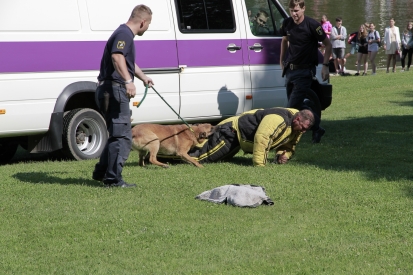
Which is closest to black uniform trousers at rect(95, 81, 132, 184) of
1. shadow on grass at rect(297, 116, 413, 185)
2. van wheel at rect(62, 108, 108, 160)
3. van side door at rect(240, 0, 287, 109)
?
van wheel at rect(62, 108, 108, 160)

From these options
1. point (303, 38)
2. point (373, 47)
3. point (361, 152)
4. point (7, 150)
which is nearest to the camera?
point (361, 152)

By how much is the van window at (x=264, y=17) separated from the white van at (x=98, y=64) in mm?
18

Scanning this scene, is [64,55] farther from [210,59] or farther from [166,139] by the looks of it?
[210,59]

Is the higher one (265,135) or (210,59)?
(210,59)

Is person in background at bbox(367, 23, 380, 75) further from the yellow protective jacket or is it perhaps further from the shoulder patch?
the shoulder patch

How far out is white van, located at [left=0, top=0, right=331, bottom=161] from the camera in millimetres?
8594

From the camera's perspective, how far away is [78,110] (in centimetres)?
929

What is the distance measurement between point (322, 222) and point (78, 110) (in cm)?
430

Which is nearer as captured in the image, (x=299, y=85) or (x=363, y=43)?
(x=299, y=85)

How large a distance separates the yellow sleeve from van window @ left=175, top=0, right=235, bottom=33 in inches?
86.8

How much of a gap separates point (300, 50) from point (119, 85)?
369cm

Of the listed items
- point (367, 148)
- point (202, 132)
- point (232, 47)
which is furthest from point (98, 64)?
point (367, 148)

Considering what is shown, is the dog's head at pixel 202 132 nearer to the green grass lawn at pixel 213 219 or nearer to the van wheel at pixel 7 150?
the green grass lawn at pixel 213 219

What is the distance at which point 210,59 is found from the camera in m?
10.2
